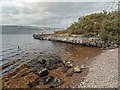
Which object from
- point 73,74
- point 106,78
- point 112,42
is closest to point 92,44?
point 112,42

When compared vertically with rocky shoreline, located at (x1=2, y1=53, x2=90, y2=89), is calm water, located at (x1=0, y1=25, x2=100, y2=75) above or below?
above

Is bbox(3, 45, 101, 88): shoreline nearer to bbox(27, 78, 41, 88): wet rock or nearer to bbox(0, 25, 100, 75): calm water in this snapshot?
bbox(27, 78, 41, 88): wet rock

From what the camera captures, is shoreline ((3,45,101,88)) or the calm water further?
the calm water

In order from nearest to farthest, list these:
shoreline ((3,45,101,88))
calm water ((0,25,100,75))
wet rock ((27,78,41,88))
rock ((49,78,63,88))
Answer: rock ((49,78,63,88))
wet rock ((27,78,41,88))
shoreline ((3,45,101,88))
calm water ((0,25,100,75))

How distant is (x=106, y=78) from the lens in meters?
19.3

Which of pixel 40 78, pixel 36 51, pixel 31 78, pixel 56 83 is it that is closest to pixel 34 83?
pixel 40 78

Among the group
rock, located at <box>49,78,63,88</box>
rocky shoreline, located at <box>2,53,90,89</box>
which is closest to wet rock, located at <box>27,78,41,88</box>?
rocky shoreline, located at <box>2,53,90,89</box>

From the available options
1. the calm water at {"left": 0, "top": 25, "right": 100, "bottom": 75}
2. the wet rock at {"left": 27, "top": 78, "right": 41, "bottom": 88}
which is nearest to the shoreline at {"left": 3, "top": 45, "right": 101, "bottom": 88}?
the wet rock at {"left": 27, "top": 78, "right": 41, "bottom": 88}

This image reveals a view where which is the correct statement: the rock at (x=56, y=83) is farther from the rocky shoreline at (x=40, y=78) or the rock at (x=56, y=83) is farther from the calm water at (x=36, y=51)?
the calm water at (x=36, y=51)

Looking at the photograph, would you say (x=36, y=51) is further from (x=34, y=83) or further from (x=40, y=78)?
(x=34, y=83)

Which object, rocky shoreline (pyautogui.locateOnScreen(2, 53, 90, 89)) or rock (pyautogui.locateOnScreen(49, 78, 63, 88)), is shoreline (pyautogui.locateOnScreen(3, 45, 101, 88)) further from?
rock (pyautogui.locateOnScreen(49, 78, 63, 88))

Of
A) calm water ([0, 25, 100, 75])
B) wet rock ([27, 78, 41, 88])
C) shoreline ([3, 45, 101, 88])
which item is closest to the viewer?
wet rock ([27, 78, 41, 88])

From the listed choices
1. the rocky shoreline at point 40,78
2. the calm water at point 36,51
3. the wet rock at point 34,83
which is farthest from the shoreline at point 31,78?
the calm water at point 36,51

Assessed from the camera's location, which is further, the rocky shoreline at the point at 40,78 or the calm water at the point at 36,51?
the calm water at the point at 36,51
